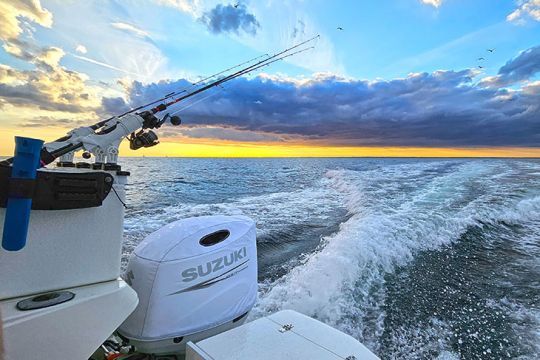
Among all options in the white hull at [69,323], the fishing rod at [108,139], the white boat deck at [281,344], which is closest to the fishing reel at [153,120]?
the fishing rod at [108,139]

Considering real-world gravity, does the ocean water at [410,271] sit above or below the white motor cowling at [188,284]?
below

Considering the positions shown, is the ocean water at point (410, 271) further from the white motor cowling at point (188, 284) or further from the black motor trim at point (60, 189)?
the black motor trim at point (60, 189)

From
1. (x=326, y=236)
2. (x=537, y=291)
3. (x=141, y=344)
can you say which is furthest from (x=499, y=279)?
(x=141, y=344)

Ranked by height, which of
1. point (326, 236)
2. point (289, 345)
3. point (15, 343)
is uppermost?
point (15, 343)

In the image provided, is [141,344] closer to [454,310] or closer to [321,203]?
[454,310]

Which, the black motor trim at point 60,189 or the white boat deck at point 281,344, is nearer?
the black motor trim at point 60,189

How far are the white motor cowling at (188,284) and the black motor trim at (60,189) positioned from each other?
0.63 m

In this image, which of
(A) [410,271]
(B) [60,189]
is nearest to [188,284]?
(B) [60,189]

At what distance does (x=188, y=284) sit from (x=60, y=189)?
0.90 metres

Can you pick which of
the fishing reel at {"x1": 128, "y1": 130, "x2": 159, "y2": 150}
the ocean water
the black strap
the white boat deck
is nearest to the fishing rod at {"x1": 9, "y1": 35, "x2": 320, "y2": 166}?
the fishing reel at {"x1": 128, "y1": 130, "x2": 159, "y2": 150}

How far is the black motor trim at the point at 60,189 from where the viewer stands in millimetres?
1084

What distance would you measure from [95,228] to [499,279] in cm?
441

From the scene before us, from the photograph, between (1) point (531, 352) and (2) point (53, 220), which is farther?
(1) point (531, 352)

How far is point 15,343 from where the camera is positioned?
3.83 feet
